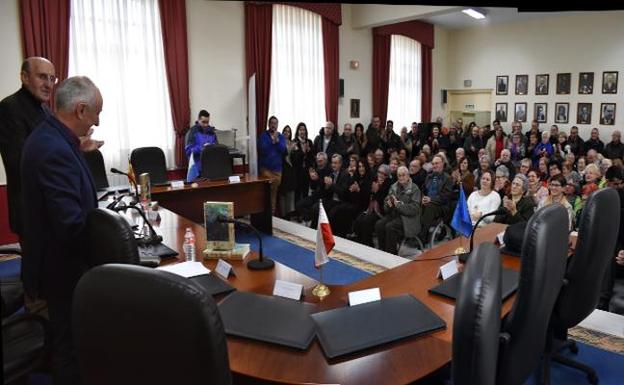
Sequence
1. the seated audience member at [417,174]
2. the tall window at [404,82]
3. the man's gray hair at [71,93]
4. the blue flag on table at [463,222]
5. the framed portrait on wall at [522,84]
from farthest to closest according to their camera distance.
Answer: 1. the framed portrait on wall at [522,84]
2. the tall window at [404,82]
3. the seated audience member at [417,174]
4. the blue flag on table at [463,222]
5. the man's gray hair at [71,93]

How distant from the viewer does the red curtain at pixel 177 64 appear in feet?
20.8

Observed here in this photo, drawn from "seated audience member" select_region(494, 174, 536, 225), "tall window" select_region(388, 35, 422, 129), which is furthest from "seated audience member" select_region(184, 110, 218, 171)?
"tall window" select_region(388, 35, 422, 129)

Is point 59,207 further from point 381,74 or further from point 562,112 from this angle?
point 562,112

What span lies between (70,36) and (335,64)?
14.8 ft

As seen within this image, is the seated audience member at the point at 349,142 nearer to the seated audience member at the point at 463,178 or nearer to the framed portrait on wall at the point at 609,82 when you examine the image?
the seated audience member at the point at 463,178

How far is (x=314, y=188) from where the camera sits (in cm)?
617

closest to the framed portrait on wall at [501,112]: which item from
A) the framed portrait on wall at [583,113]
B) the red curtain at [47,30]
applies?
the framed portrait on wall at [583,113]

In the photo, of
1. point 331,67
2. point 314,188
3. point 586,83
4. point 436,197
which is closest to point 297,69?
point 331,67

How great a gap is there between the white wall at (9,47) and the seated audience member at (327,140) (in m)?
4.29

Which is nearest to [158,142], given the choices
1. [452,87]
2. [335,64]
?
[335,64]

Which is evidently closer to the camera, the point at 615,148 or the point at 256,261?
the point at 256,261

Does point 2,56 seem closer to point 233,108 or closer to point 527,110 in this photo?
point 233,108

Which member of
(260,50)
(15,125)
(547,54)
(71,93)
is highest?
(547,54)

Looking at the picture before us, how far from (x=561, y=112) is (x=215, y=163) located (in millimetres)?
8180
